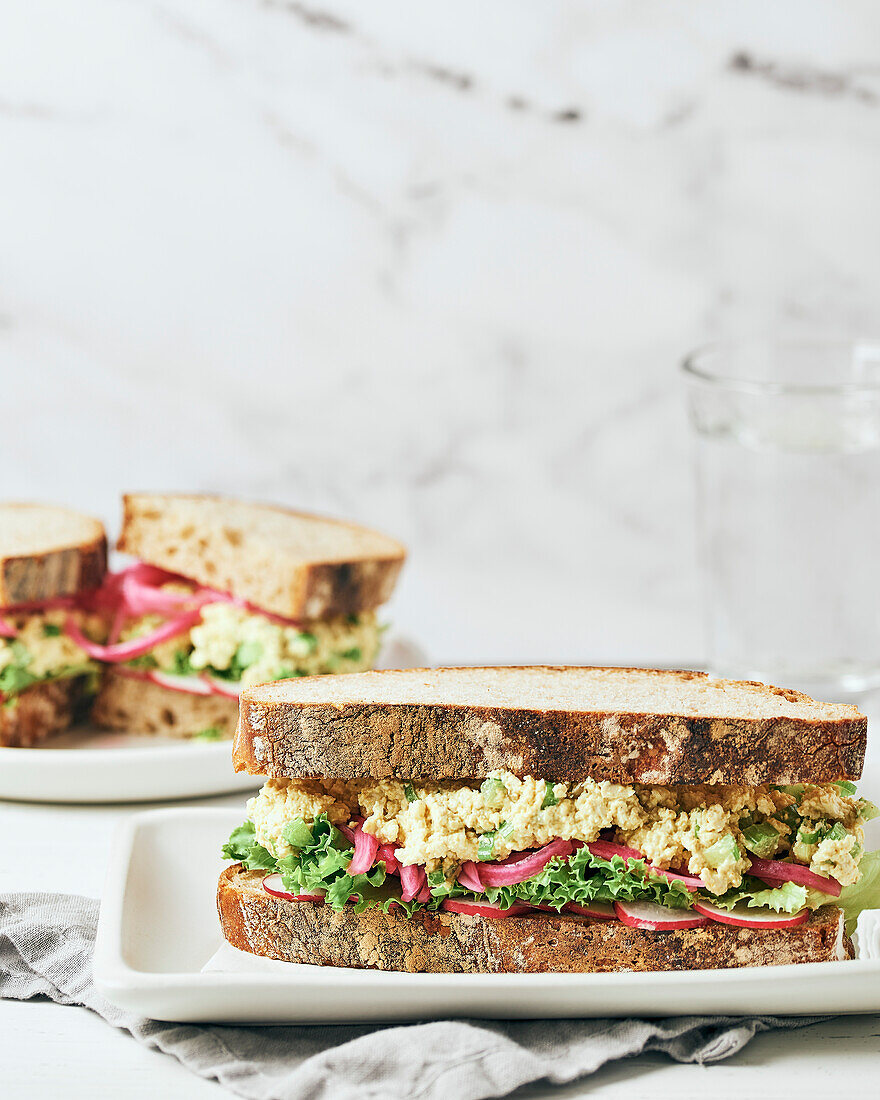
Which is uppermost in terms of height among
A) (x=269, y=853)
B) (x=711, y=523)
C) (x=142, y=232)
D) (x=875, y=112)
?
(x=875, y=112)

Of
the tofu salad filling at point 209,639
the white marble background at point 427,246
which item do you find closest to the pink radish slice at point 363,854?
the tofu salad filling at point 209,639

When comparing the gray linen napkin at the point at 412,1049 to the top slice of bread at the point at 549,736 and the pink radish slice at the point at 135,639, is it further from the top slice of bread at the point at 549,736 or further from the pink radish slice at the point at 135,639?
the pink radish slice at the point at 135,639

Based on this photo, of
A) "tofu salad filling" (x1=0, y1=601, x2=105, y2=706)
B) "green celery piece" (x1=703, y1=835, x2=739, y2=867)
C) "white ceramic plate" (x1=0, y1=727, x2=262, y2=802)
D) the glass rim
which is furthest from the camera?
the glass rim

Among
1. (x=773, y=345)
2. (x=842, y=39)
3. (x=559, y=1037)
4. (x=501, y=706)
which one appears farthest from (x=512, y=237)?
(x=559, y=1037)

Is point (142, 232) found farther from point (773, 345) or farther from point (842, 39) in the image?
point (842, 39)

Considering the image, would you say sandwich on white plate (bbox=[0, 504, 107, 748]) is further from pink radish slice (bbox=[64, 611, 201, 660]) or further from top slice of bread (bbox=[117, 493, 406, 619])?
top slice of bread (bbox=[117, 493, 406, 619])

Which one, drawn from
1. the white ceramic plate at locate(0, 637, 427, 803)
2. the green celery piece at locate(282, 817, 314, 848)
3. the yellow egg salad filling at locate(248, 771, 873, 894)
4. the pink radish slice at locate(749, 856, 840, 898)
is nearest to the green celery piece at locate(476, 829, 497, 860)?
the yellow egg salad filling at locate(248, 771, 873, 894)

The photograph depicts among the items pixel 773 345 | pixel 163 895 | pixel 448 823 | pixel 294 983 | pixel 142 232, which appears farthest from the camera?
pixel 142 232
